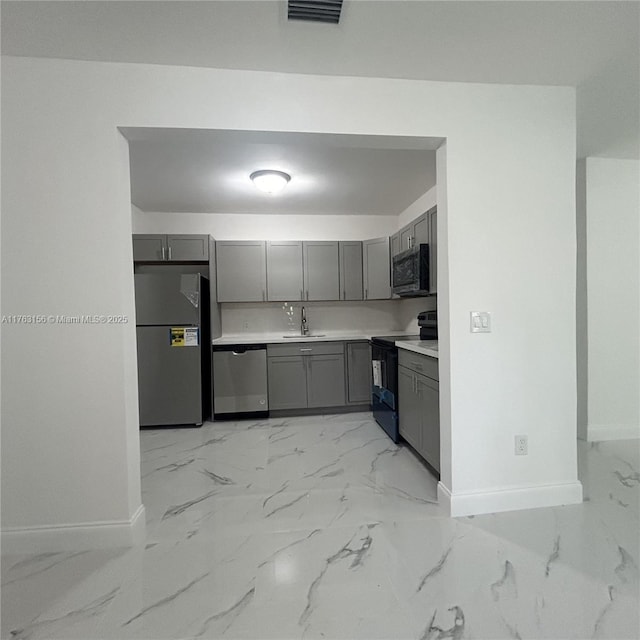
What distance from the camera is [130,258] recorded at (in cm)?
187

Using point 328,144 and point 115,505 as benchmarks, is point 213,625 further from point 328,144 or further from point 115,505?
point 328,144

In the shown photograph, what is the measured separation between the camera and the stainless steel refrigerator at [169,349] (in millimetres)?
3525

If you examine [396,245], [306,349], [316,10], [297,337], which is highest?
[316,10]

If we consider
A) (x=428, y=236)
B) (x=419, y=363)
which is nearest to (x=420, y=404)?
(x=419, y=363)

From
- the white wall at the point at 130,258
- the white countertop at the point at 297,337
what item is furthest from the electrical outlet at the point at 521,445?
the white countertop at the point at 297,337

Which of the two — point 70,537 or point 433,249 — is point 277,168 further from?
point 70,537

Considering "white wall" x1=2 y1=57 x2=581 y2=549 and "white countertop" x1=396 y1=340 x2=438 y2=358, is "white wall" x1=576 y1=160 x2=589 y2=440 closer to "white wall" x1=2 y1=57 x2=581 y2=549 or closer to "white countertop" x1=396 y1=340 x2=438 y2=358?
"white wall" x1=2 y1=57 x2=581 y2=549

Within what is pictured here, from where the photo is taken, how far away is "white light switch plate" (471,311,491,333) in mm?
1955

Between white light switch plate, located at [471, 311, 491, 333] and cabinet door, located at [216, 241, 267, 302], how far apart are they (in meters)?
2.67

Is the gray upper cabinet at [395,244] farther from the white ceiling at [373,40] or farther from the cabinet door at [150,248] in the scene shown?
the cabinet door at [150,248]

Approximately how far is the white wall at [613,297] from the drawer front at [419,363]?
171cm

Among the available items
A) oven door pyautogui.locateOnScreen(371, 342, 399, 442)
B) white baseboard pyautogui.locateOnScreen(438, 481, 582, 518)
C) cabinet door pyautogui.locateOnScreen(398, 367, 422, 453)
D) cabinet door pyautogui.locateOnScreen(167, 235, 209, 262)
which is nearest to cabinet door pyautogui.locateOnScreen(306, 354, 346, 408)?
oven door pyautogui.locateOnScreen(371, 342, 399, 442)

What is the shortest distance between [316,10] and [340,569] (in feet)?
7.92

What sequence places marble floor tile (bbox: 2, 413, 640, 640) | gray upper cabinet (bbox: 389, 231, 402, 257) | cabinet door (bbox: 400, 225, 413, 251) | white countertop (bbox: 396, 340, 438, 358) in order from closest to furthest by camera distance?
marble floor tile (bbox: 2, 413, 640, 640) < white countertop (bbox: 396, 340, 438, 358) < cabinet door (bbox: 400, 225, 413, 251) < gray upper cabinet (bbox: 389, 231, 402, 257)
